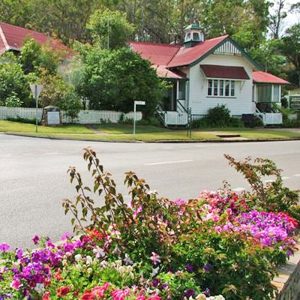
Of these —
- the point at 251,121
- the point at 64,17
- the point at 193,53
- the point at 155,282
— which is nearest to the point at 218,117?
the point at 251,121

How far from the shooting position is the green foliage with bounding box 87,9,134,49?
3891 cm

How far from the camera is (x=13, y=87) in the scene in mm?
35062

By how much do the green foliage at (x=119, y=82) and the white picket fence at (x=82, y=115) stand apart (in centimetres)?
84

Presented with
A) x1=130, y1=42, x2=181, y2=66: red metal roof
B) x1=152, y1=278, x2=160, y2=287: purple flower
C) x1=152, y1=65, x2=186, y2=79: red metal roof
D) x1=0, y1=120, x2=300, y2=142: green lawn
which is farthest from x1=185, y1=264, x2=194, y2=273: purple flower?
x1=130, y1=42, x2=181, y2=66: red metal roof

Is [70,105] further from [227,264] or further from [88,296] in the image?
[88,296]

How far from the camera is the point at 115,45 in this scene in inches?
1563

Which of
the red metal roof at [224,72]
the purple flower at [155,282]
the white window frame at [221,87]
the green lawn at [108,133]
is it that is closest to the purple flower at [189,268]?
the purple flower at [155,282]

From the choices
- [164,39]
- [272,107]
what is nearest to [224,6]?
[164,39]

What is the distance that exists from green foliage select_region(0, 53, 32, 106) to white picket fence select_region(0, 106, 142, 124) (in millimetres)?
634

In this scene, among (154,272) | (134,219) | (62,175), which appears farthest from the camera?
(62,175)

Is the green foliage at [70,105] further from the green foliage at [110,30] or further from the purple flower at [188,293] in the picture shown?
the purple flower at [188,293]

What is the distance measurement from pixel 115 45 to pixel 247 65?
11.6 m

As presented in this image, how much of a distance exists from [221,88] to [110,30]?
408 inches

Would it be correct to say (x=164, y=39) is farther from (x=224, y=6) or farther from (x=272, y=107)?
(x=272, y=107)
